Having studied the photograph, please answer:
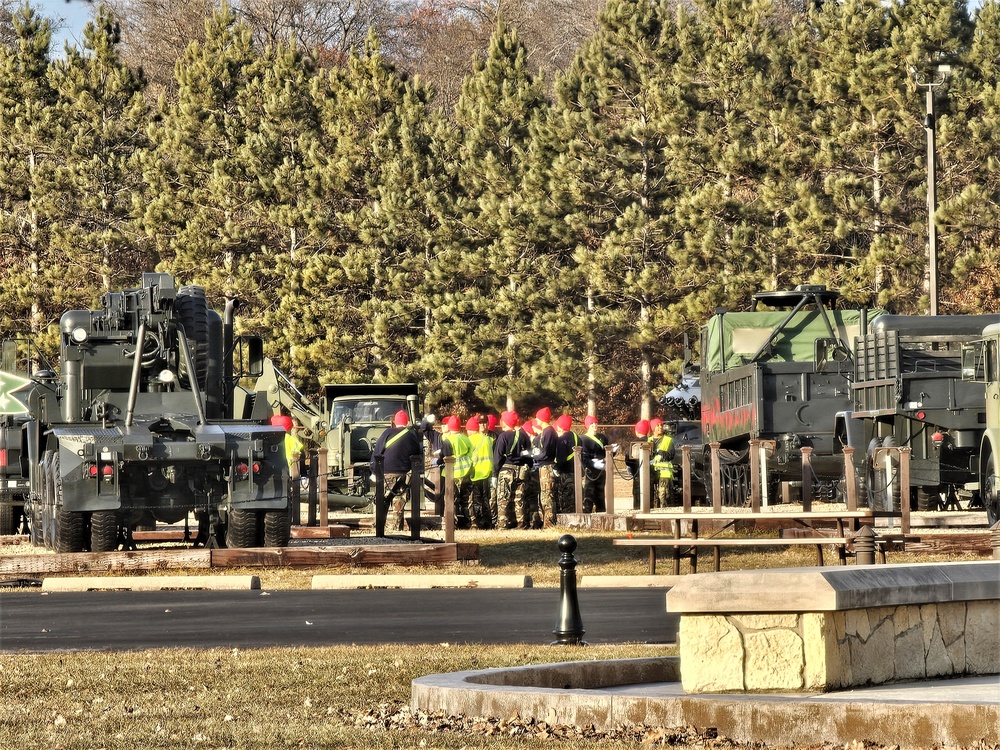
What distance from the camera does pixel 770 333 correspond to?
104 ft

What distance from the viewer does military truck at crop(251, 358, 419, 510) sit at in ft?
109

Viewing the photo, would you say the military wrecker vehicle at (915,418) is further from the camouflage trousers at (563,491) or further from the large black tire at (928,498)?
the camouflage trousers at (563,491)

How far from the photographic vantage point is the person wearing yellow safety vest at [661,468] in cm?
3092

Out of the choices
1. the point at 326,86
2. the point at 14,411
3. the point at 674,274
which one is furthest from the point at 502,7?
the point at 14,411

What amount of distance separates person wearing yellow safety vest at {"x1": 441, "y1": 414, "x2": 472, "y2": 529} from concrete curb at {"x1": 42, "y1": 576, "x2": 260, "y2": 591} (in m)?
8.32

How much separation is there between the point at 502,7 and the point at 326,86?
16637 mm

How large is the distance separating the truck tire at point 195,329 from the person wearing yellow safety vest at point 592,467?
24.8 feet

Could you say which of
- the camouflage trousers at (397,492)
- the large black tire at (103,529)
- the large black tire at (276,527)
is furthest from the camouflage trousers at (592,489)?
the large black tire at (103,529)

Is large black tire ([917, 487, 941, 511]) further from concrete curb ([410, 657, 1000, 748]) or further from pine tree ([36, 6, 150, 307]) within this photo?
pine tree ([36, 6, 150, 307])

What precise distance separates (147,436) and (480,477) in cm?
740

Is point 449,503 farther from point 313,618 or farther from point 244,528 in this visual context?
point 313,618

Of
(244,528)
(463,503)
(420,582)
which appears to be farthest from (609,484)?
(420,582)

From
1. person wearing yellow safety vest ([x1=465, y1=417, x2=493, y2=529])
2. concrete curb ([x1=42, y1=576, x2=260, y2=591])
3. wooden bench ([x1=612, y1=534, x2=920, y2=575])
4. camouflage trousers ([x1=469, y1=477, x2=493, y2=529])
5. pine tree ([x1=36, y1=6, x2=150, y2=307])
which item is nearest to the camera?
wooden bench ([x1=612, y1=534, x2=920, y2=575])

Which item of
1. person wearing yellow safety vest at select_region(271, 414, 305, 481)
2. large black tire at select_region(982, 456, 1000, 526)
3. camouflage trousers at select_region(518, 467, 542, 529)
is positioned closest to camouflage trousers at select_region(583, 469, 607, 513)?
camouflage trousers at select_region(518, 467, 542, 529)
